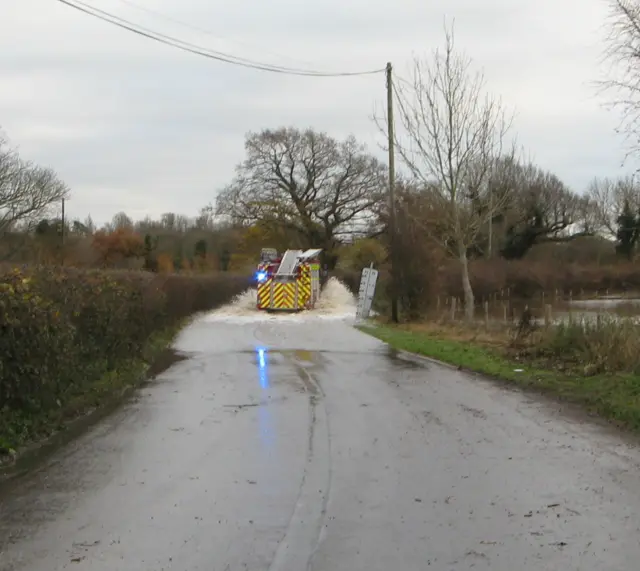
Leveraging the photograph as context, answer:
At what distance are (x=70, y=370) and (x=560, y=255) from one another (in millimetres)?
61483

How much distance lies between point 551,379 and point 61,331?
7853 mm

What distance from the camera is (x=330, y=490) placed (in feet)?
20.9

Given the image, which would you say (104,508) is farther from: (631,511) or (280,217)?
(280,217)

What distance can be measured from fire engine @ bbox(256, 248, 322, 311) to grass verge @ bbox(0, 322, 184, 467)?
2003 cm

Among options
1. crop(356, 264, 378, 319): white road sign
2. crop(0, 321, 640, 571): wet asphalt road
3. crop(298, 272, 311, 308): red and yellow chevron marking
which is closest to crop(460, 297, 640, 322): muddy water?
crop(356, 264, 378, 319): white road sign

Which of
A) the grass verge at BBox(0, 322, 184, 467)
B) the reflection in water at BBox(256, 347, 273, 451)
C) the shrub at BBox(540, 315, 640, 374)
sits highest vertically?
the shrub at BBox(540, 315, 640, 374)

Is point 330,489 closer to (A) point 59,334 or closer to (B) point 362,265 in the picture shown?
(A) point 59,334

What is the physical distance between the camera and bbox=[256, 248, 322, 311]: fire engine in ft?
119

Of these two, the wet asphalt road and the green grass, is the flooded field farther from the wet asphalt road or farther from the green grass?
the wet asphalt road

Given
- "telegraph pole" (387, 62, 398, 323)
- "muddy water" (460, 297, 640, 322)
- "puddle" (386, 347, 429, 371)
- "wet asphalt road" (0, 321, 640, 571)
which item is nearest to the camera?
"wet asphalt road" (0, 321, 640, 571)

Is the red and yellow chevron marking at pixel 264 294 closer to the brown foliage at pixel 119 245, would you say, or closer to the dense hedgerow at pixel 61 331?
→ the dense hedgerow at pixel 61 331

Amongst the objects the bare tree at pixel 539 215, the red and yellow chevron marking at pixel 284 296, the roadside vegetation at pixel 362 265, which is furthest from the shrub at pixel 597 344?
the bare tree at pixel 539 215

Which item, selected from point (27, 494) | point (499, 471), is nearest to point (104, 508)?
point (27, 494)

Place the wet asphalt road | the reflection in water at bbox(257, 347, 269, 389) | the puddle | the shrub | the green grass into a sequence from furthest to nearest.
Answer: the puddle → the reflection in water at bbox(257, 347, 269, 389) → the shrub → the green grass → the wet asphalt road
